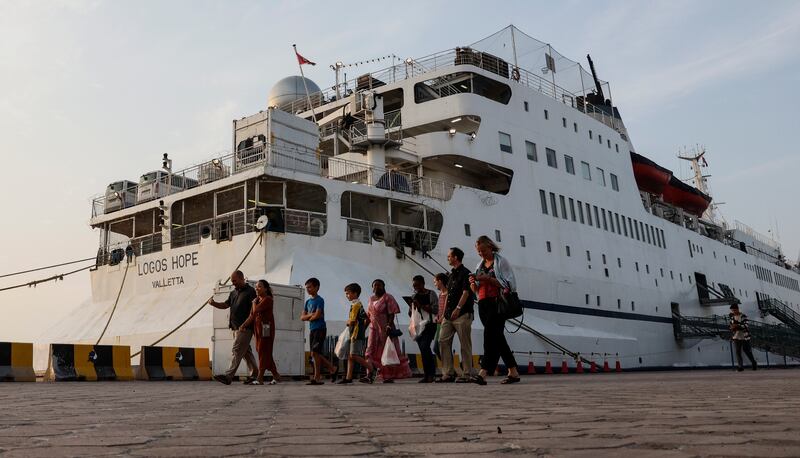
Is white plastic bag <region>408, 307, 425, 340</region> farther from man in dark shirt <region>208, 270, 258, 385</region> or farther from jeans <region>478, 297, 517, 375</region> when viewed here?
man in dark shirt <region>208, 270, 258, 385</region>

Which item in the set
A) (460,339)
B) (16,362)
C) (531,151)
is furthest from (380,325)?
(531,151)

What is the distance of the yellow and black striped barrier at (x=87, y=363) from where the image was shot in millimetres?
11195

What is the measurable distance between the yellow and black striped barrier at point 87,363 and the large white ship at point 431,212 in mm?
1883

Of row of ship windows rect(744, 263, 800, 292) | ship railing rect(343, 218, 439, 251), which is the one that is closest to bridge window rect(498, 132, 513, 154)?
ship railing rect(343, 218, 439, 251)

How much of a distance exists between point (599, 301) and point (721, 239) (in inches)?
762

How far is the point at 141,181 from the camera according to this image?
1830 centimetres

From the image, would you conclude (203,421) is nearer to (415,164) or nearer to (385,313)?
(385,313)

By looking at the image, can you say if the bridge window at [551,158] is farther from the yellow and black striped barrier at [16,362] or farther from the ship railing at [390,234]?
the yellow and black striped barrier at [16,362]

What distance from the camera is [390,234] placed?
16391 mm

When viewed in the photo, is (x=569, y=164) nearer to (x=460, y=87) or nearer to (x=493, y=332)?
(x=460, y=87)

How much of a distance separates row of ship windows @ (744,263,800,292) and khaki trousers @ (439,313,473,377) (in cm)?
3438

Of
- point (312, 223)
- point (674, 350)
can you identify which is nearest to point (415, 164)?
point (312, 223)

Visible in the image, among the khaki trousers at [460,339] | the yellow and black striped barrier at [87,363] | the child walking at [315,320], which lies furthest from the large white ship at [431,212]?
the khaki trousers at [460,339]

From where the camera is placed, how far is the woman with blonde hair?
7.30 metres
